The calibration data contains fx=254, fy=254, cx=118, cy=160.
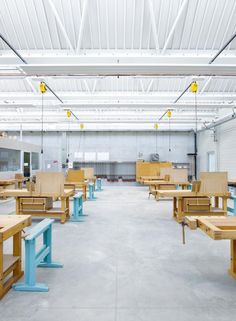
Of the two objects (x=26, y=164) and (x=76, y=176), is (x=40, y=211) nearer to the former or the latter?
(x=76, y=176)

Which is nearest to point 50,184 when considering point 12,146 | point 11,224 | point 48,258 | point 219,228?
point 48,258

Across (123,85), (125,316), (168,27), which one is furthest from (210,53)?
(125,316)

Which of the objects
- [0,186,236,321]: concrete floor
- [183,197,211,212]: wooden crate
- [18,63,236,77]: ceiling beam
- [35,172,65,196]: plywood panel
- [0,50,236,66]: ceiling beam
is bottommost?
[0,186,236,321]: concrete floor

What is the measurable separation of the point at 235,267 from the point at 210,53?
12.1ft

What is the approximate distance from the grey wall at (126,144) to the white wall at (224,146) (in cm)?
171

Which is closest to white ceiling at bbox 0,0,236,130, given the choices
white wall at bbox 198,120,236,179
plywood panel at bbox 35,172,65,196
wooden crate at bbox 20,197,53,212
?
plywood panel at bbox 35,172,65,196

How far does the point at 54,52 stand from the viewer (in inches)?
184

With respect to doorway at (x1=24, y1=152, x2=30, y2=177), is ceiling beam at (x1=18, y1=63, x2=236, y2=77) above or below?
above

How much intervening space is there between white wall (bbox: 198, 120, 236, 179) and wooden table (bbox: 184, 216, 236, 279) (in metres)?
7.30

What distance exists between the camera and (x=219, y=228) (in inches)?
93.3

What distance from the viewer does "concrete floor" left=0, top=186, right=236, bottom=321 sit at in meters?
2.09

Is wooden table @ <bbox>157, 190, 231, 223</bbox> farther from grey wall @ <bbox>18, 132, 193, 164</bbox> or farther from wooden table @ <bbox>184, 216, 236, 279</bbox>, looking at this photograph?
grey wall @ <bbox>18, 132, 193, 164</bbox>

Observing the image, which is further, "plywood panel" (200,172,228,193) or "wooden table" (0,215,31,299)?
"plywood panel" (200,172,228,193)

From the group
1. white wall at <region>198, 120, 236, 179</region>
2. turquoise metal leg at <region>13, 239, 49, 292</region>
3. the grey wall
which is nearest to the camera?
turquoise metal leg at <region>13, 239, 49, 292</region>
